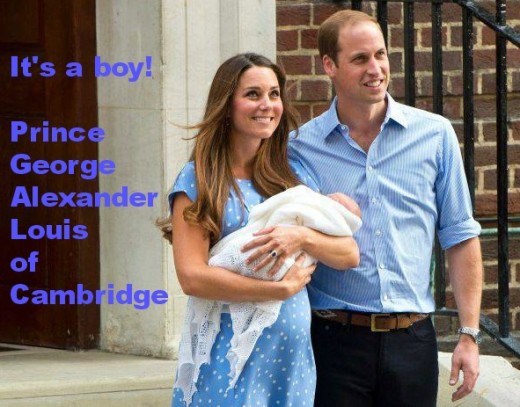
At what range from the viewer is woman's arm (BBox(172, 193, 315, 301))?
13.3ft

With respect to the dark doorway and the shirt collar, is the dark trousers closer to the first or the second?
the shirt collar

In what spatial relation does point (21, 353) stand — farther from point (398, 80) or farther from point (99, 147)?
point (398, 80)

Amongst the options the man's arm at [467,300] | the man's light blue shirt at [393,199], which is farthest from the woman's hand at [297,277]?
the man's arm at [467,300]

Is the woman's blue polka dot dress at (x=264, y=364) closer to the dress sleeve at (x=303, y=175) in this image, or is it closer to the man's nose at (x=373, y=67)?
the dress sleeve at (x=303, y=175)

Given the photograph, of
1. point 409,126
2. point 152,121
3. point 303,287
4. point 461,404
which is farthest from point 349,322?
point 152,121

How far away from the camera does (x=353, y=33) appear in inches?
168

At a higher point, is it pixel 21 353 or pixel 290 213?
pixel 290 213

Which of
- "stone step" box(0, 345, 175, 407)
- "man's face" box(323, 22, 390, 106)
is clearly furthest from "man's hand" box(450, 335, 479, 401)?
"stone step" box(0, 345, 175, 407)

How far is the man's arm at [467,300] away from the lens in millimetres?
4336

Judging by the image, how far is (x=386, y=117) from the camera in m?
4.30

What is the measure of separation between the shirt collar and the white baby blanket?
→ 28 cm

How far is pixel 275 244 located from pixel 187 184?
1.02 feet

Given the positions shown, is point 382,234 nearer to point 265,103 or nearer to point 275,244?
point 275,244

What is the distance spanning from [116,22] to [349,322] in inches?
85.8
